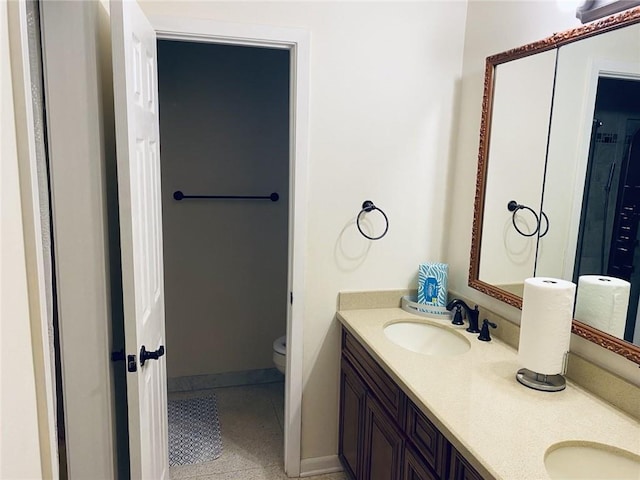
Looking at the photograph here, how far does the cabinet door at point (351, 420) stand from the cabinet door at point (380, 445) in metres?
0.07

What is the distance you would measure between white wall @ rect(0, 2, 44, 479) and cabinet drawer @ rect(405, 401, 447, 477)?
3.38 feet

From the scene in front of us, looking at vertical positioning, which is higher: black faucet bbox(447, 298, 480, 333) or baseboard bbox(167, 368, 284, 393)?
black faucet bbox(447, 298, 480, 333)

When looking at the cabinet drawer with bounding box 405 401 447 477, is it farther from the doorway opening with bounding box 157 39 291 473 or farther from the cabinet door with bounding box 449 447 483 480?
the doorway opening with bounding box 157 39 291 473

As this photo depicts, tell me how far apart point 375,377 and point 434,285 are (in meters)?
0.58

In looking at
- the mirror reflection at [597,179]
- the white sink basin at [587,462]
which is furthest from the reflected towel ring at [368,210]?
the white sink basin at [587,462]

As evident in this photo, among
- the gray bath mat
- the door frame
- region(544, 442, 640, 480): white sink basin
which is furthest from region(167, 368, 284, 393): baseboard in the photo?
region(544, 442, 640, 480): white sink basin

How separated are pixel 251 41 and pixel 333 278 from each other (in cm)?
110

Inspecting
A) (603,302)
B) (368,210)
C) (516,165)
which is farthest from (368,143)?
(603,302)

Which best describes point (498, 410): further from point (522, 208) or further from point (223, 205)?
point (223, 205)

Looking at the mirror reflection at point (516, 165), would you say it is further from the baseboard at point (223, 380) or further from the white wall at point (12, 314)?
the baseboard at point (223, 380)

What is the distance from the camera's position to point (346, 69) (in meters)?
2.04

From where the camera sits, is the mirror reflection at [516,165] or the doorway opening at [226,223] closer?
the mirror reflection at [516,165]

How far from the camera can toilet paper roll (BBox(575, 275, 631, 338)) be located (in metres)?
1.38

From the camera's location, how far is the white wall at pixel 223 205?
9.48 ft
